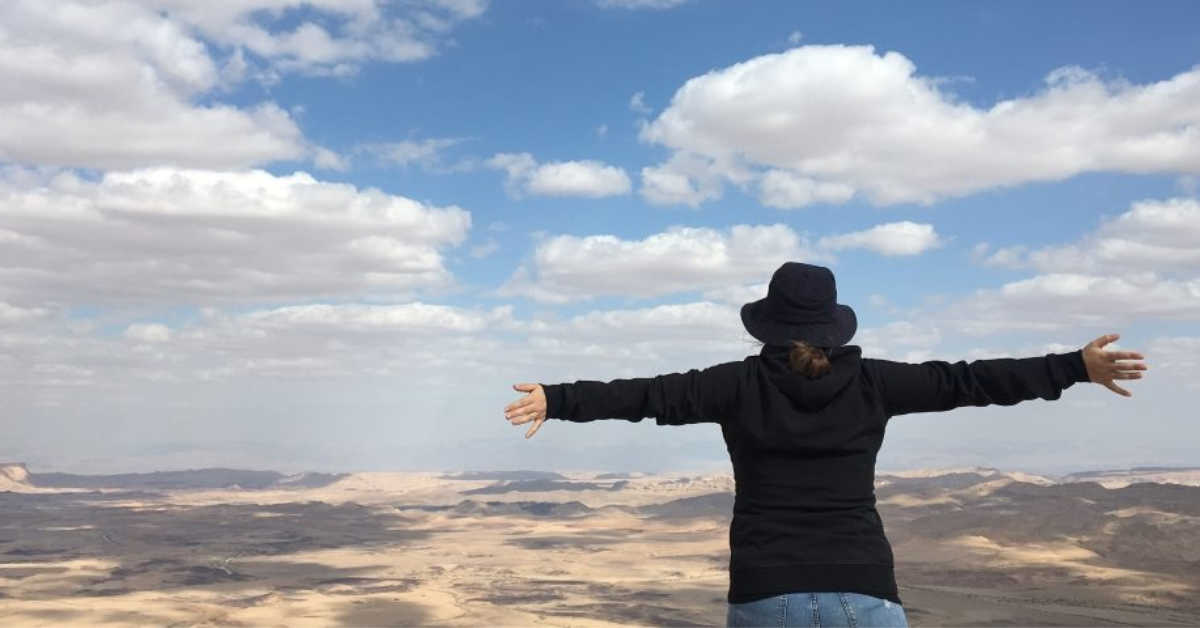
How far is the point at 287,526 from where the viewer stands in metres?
99.1

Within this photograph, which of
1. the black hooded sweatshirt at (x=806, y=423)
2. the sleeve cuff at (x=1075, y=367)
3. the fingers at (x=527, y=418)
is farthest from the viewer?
the sleeve cuff at (x=1075, y=367)

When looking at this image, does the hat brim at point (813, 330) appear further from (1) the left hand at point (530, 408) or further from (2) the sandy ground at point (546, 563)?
(2) the sandy ground at point (546, 563)

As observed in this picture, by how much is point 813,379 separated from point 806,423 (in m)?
0.15

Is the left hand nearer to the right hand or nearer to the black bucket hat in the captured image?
the black bucket hat

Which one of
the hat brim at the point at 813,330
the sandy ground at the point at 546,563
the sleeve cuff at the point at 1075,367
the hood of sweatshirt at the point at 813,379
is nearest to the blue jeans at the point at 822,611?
the hood of sweatshirt at the point at 813,379

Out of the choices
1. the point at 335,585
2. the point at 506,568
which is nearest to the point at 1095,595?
the point at 506,568

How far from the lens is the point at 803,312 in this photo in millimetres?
3764

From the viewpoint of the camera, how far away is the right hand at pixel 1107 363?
3.83 metres

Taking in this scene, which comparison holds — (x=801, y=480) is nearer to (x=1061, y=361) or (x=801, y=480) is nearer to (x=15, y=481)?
(x=1061, y=361)

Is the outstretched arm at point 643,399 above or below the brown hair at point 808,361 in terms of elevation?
below

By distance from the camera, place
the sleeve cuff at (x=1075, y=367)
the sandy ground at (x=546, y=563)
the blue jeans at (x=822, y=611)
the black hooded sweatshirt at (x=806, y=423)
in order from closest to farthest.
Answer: the blue jeans at (x=822, y=611), the black hooded sweatshirt at (x=806, y=423), the sleeve cuff at (x=1075, y=367), the sandy ground at (x=546, y=563)

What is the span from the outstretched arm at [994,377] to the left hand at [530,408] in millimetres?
1163

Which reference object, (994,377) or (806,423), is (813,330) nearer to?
(806,423)

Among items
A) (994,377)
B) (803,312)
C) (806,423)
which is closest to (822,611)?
(806,423)
